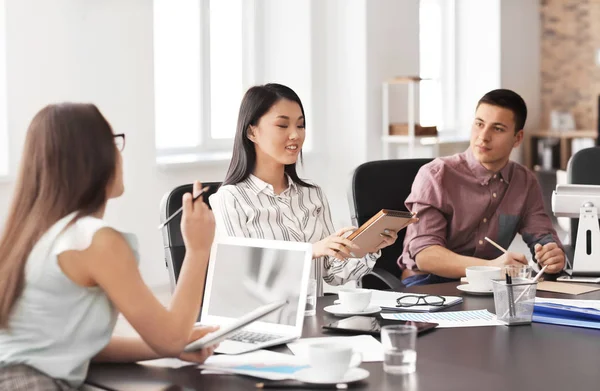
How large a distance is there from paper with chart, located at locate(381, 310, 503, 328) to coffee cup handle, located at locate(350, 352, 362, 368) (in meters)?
0.43

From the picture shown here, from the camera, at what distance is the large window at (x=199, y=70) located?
20.3ft

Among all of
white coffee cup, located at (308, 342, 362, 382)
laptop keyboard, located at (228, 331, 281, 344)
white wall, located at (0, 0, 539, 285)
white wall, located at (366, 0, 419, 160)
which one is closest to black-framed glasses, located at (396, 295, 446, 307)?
laptop keyboard, located at (228, 331, 281, 344)

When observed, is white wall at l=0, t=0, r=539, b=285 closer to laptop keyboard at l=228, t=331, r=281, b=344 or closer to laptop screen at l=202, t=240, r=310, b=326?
laptop screen at l=202, t=240, r=310, b=326

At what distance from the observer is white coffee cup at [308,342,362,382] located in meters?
1.55

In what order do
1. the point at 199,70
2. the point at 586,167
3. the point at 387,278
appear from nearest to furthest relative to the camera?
the point at 387,278 < the point at 586,167 < the point at 199,70

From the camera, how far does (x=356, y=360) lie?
5.43ft

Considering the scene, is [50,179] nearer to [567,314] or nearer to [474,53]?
[567,314]

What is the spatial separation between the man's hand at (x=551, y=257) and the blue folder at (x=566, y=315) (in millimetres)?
614

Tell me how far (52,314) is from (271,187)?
122cm

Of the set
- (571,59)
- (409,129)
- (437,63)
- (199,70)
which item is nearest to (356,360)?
(199,70)

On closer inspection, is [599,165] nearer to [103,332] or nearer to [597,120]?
[103,332]

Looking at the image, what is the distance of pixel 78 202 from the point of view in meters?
1.65

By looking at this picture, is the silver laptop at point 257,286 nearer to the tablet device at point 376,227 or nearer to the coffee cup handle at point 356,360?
the coffee cup handle at point 356,360

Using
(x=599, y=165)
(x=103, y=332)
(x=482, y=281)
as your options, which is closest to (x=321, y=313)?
(x=482, y=281)
